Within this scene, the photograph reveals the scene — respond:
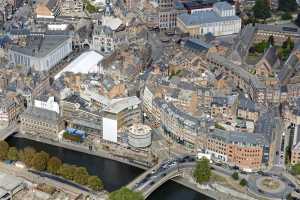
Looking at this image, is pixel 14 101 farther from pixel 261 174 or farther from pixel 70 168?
pixel 261 174

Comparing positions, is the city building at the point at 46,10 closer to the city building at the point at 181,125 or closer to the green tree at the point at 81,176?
the city building at the point at 181,125

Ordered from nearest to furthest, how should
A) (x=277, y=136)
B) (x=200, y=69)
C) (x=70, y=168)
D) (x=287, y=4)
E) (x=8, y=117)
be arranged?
(x=70, y=168), (x=277, y=136), (x=8, y=117), (x=200, y=69), (x=287, y=4)

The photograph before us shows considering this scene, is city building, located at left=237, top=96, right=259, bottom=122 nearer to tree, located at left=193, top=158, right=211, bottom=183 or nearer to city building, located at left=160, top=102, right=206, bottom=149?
city building, located at left=160, top=102, right=206, bottom=149

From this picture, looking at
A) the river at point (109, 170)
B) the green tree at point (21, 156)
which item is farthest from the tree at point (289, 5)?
the green tree at point (21, 156)

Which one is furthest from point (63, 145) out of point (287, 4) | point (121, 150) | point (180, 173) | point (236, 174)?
point (287, 4)

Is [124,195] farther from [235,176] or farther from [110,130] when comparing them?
[110,130]

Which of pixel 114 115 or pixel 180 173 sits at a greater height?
pixel 114 115

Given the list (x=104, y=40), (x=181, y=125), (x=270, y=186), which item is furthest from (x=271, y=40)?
(x=270, y=186)

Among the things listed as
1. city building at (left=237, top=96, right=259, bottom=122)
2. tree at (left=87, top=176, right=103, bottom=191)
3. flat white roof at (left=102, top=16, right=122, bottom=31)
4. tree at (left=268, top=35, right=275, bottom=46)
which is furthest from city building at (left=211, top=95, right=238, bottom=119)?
flat white roof at (left=102, top=16, right=122, bottom=31)
